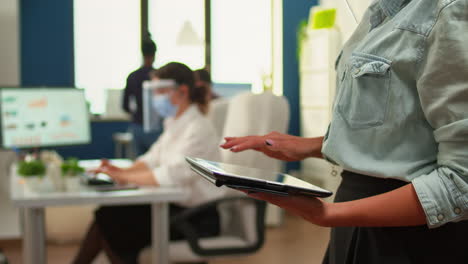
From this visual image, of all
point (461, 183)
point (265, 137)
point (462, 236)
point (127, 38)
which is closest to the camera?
point (461, 183)

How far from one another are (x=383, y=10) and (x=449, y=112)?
0.20 meters

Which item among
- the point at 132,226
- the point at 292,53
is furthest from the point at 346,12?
the point at 132,226

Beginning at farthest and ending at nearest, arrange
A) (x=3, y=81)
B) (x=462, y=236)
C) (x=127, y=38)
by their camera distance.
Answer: (x=3, y=81)
(x=127, y=38)
(x=462, y=236)

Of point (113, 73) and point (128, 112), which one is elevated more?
point (113, 73)

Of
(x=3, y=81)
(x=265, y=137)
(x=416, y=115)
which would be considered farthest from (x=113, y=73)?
(x=3, y=81)

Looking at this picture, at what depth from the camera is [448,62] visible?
0.65 m

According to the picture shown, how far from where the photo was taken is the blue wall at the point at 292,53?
4.06ft

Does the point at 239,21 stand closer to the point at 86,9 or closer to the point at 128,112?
the point at 86,9

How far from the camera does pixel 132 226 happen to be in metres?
2.26

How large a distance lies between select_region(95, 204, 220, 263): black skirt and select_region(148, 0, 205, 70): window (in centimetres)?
58

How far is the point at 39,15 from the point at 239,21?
10.6 ft

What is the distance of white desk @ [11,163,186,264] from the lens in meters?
1.85

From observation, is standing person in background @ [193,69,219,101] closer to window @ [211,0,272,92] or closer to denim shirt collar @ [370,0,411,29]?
window @ [211,0,272,92]

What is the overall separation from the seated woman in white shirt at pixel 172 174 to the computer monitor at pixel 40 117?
25.9 inches
